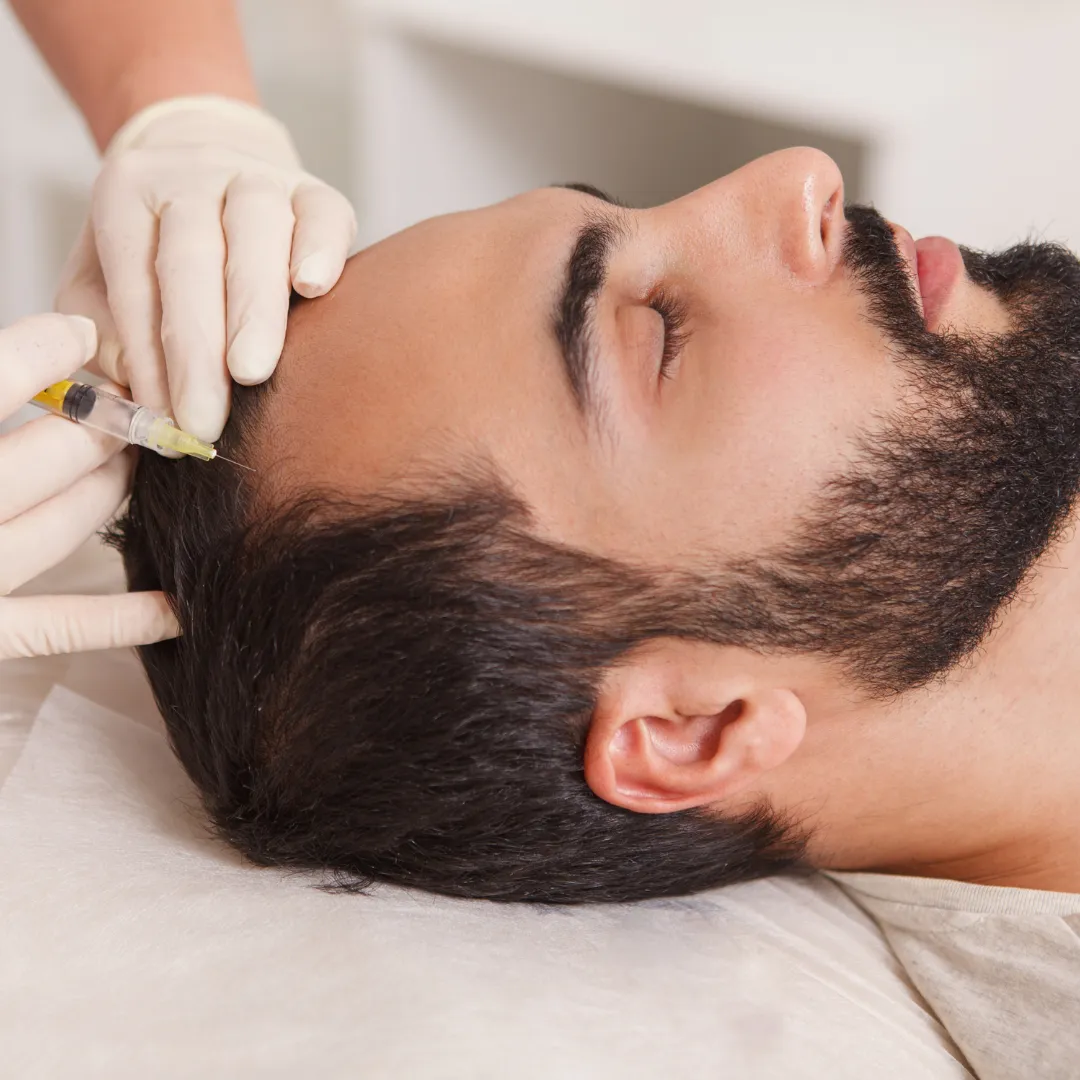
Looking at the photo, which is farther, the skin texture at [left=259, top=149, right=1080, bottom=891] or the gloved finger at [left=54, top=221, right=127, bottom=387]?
the gloved finger at [left=54, top=221, right=127, bottom=387]

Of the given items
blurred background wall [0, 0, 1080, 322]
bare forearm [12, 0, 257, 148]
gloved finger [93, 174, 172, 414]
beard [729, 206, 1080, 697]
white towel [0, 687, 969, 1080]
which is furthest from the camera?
blurred background wall [0, 0, 1080, 322]

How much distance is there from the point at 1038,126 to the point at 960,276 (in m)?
0.96

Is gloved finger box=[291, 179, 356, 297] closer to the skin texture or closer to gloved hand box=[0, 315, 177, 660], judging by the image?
the skin texture

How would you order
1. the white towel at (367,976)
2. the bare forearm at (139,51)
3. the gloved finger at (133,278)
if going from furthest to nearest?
the bare forearm at (139,51)
the gloved finger at (133,278)
the white towel at (367,976)

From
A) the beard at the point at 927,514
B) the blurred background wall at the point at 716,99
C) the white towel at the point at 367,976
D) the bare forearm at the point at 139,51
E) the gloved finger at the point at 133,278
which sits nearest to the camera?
the white towel at the point at 367,976

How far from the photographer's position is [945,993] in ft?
3.31

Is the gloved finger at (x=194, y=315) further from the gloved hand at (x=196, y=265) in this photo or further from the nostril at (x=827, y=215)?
the nostril at (x=827, y=215)

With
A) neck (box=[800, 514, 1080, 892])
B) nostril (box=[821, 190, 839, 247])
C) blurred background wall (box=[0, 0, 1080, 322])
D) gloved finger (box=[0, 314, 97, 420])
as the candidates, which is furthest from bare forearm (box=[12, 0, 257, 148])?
neck (box=[800, 514, 1080, 892])

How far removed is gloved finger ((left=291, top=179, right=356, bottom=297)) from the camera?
1013mm

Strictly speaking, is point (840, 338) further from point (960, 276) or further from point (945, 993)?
point (945, 993)

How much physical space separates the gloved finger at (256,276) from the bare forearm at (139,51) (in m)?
0.36

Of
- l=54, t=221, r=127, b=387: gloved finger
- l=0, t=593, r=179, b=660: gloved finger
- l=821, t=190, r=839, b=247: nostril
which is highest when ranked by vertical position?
Result: l=821, t=190, r=839, b=247: nostril

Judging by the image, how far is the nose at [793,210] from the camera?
98 cm

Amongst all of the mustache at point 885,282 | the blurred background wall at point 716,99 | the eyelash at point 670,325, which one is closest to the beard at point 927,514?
the mustache at point 885,282
